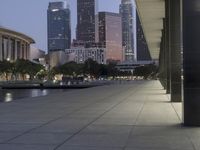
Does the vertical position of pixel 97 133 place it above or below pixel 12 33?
below

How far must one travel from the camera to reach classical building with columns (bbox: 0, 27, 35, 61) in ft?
565

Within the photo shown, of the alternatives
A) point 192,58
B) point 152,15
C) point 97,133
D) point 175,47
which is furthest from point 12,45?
point 97,133

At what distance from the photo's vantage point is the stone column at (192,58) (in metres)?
12.4

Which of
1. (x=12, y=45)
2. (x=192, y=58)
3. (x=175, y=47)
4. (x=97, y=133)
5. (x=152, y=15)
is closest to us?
(x=97, y=133)

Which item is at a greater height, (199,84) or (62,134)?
(199,84)

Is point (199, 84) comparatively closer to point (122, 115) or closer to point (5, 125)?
point (122, 115)

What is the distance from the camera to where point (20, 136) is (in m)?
10.7

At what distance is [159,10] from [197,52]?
70.5 feet

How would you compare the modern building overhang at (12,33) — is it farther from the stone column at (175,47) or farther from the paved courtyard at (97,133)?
the paved courtyard at (97,133)

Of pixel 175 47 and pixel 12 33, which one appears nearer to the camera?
pixel 175 47

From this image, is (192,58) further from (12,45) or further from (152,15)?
(12,45)

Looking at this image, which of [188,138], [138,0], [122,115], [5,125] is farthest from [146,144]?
[138,0]

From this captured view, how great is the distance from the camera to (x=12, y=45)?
18238 centimetres

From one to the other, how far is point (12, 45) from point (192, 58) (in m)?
174
